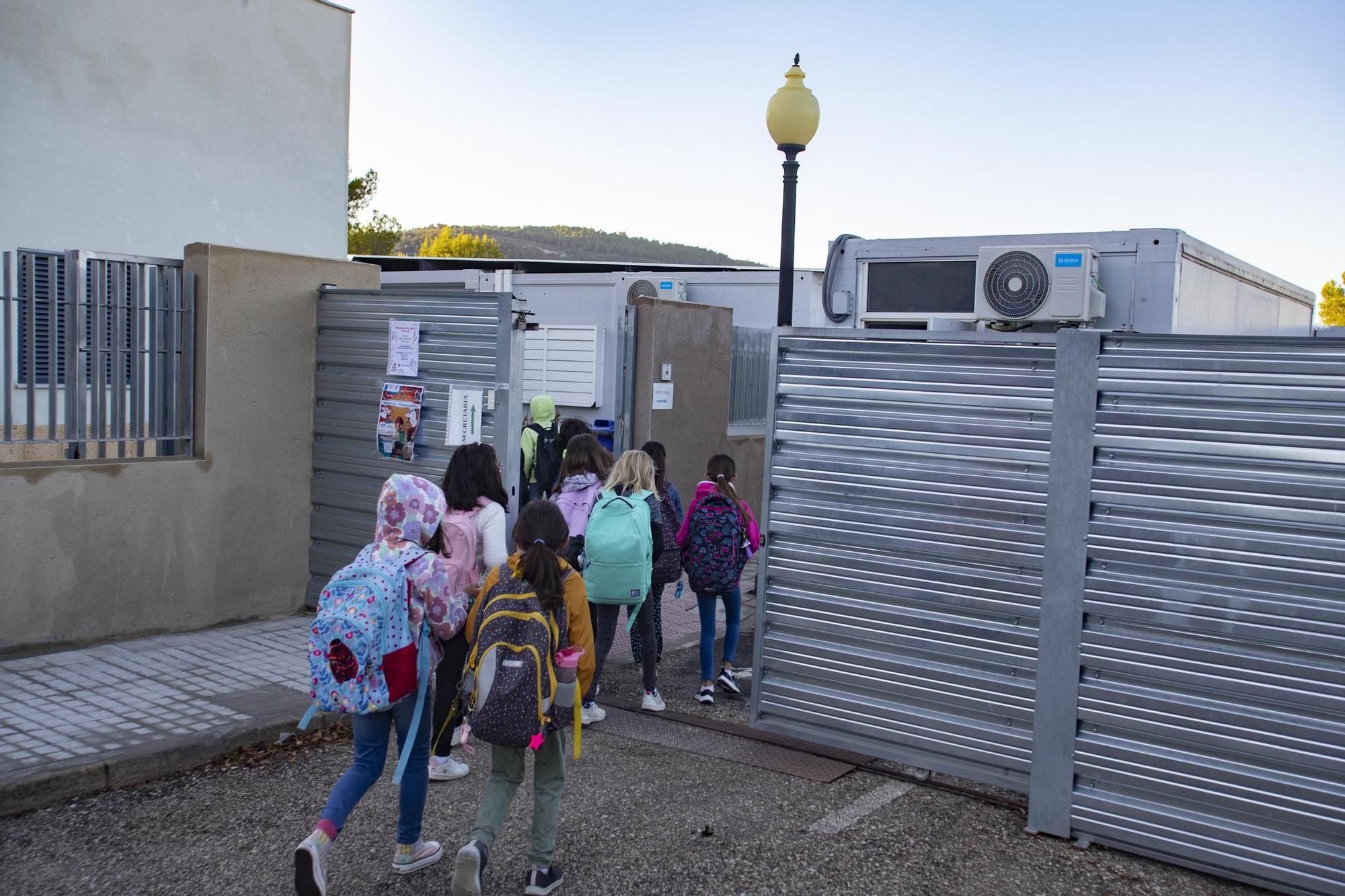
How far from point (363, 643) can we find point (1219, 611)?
3.44 metres

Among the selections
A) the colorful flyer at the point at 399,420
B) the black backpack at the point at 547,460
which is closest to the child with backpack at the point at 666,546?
the colorful flyer at the point at 399,420

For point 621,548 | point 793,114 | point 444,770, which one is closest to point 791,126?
point 793,114

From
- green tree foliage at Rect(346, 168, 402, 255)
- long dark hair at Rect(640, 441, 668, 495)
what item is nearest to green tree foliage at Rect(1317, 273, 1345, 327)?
green tree foliage at Rect(346, 168, 402, 255)

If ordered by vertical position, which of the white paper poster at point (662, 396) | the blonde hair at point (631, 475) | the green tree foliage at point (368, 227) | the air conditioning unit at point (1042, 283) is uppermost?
the green tree foliage at point (368, 227)

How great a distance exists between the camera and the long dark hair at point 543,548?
13.3 ft

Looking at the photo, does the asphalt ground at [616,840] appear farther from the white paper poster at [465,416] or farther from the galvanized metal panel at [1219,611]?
the white paper poster at [465,416]

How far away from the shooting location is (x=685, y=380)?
12.1 m

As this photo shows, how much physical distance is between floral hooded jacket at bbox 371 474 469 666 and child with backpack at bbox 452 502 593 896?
0.14 meters

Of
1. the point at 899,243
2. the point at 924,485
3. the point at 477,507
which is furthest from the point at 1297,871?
the point at 899,243

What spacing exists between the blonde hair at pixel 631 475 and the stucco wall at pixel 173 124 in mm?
10480

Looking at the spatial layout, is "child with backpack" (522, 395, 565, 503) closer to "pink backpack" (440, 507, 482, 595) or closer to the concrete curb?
the concrete curb

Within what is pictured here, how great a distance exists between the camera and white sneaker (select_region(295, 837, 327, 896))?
3859 millimetres

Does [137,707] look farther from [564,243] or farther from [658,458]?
[564,243]

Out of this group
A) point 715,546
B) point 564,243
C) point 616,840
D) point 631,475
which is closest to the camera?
point 616,840
